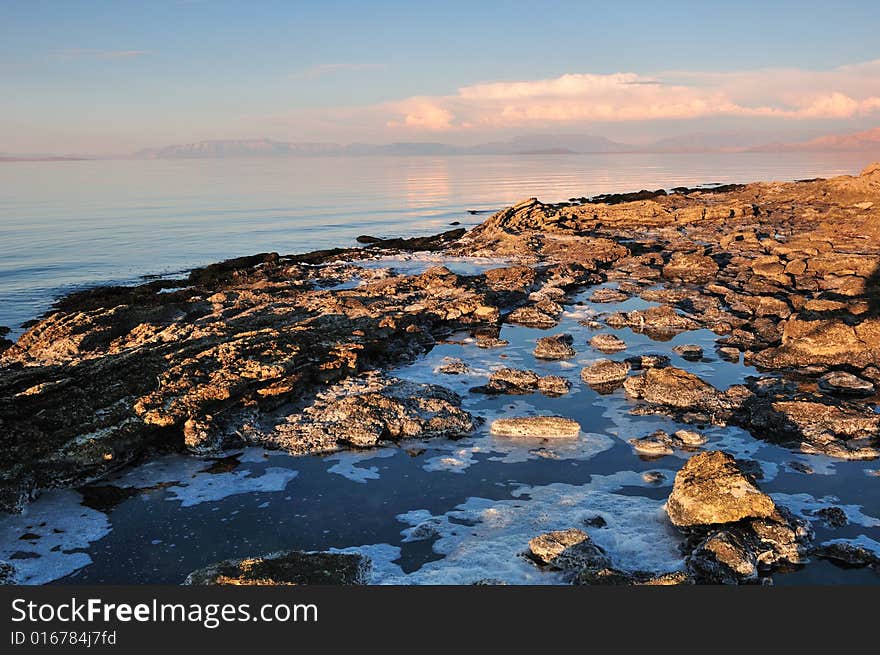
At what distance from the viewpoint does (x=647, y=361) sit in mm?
15383

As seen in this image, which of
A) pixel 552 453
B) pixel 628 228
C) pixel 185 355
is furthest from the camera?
pixel 628 228

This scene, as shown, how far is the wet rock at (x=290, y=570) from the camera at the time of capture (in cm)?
739

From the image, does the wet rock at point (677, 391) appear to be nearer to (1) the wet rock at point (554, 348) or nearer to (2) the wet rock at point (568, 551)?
(1) the wet rock at point (554, 348)

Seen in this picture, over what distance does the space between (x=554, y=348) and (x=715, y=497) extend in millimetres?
7788

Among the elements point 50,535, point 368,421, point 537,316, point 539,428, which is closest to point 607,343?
point 537,316

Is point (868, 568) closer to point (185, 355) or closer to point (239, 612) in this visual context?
point (239, 612)

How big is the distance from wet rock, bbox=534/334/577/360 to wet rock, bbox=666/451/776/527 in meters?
6.83

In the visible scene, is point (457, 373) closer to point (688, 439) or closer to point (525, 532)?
point (688, 439)

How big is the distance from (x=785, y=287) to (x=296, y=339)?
56.4 ft

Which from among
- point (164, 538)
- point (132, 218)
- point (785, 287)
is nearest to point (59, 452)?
point (164, 538)

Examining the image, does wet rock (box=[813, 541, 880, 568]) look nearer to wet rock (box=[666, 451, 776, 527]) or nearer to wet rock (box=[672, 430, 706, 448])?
wet rock (box=[666, 451, 776, 527])

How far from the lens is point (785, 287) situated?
2208 centimetres

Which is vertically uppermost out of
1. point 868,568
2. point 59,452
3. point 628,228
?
point 628,228

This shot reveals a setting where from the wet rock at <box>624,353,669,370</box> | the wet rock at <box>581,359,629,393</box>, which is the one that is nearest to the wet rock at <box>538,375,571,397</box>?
the wet rock at <box>581,359,629,393</box>
